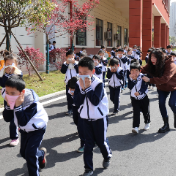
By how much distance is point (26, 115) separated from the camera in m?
3.26

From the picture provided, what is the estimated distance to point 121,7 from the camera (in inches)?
1136

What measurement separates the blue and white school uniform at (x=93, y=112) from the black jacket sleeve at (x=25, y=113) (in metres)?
0.61

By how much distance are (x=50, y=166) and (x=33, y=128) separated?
1.00 meters

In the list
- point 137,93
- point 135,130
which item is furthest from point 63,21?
point 135,130

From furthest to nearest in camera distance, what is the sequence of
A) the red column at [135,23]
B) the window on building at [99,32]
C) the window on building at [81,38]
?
the window on building at [99,32] → the red column at [135,23] → the window on building at [81,38]

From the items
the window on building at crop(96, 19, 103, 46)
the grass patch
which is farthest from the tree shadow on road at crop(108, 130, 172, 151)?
the window on building at crop(96, 19, 103, 46)

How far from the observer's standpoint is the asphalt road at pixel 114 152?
399 cm

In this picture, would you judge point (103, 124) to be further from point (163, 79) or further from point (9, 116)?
point (163, 79)

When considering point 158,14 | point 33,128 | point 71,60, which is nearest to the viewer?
point 33,128

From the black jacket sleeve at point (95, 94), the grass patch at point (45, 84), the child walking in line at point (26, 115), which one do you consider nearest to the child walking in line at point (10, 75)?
the child walking in line at point (26, 115)

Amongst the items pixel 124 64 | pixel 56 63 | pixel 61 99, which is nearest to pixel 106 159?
pixel 61 99

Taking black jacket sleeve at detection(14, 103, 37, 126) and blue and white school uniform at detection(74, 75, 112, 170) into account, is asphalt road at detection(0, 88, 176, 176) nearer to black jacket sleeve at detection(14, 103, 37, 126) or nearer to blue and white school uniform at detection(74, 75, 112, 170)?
blue and white school uniform at detection(74, 75, 112, 170)

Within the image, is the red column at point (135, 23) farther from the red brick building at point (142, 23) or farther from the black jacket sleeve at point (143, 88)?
the black jacket sleeve at point (143, 88)

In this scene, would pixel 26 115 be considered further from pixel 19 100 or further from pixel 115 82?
pixel 115 82
